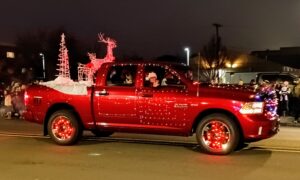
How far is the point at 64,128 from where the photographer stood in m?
12.6

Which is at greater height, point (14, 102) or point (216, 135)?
point (14, 102)

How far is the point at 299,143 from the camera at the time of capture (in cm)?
1317

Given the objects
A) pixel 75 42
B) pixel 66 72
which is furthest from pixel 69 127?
pixel 75 42

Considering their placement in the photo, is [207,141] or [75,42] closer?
[207,141]

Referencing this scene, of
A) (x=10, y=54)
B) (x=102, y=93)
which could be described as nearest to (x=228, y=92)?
(x=102, y=93)

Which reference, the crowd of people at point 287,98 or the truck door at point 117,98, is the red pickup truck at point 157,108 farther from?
the crowd of people at point 287,98

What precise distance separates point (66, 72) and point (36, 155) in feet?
59.5

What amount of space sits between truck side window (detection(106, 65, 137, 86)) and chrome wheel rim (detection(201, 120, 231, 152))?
6.07ft

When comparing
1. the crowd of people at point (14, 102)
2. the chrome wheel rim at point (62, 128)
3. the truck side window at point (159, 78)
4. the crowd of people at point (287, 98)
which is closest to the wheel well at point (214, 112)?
the truck side window at point (159, 78)

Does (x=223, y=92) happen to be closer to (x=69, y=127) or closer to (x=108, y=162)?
(x=108, y=162)

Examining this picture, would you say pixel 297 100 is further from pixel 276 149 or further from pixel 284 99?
pixel 276 149

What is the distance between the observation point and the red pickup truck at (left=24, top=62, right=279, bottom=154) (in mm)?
11000

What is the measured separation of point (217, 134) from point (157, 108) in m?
1.29

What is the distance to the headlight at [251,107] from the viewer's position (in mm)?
10852
